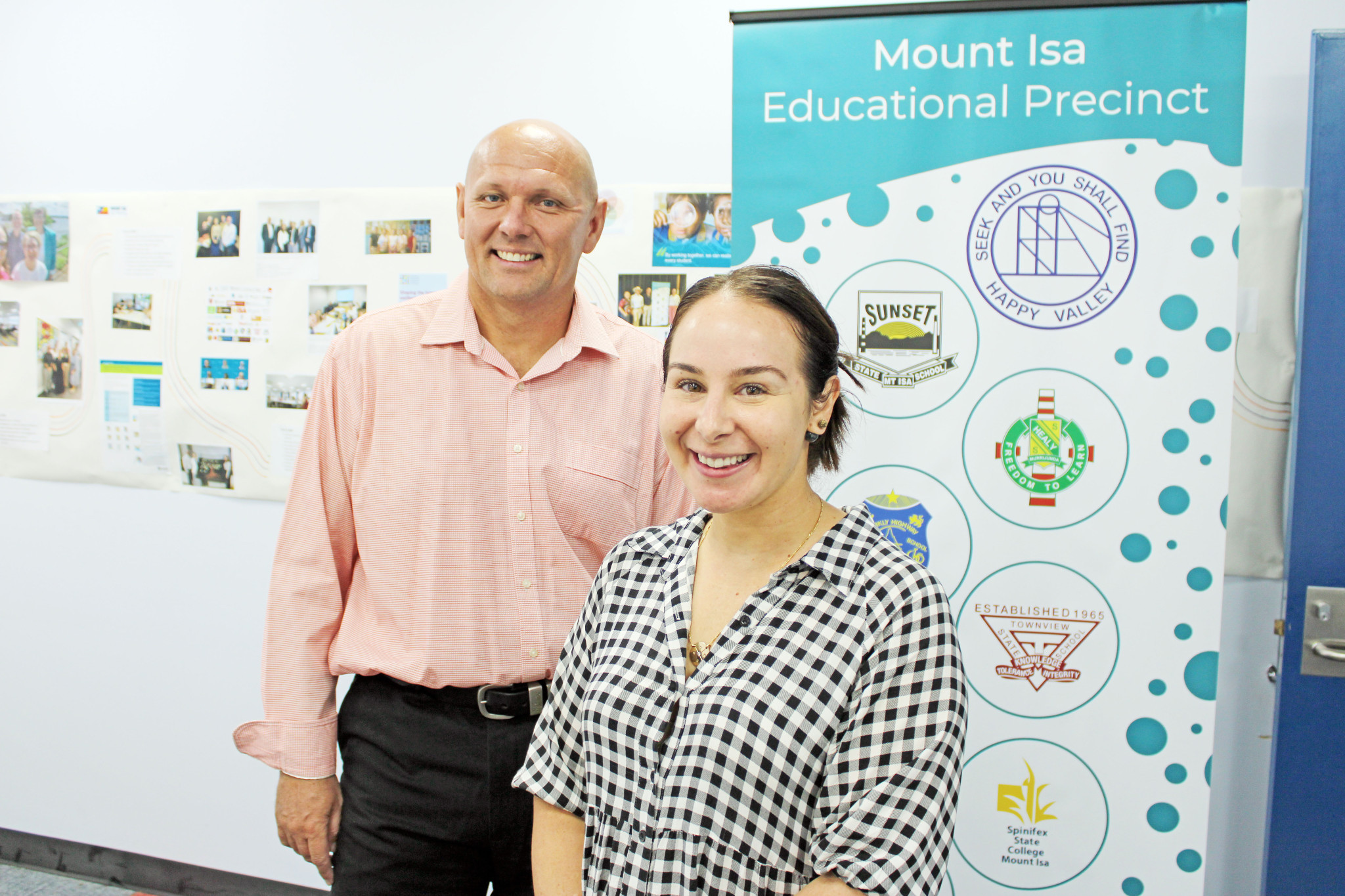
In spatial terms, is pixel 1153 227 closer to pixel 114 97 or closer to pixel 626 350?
pixel 626 350

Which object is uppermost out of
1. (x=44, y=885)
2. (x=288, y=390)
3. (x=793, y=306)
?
(x=793, y=306)

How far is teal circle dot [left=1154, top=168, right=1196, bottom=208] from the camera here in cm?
155

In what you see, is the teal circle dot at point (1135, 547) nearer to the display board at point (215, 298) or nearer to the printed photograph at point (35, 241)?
the display board at point (215, 298)

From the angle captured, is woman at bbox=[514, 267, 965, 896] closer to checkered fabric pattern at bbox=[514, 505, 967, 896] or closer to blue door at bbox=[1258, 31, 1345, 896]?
checkered fabric pattern at bbox=[514, 505, 967, 896]

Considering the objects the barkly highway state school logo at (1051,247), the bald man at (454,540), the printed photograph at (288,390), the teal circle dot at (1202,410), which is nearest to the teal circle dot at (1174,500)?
the teal circle dot at (1202,410)

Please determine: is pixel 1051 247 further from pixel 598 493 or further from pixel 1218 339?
pixel 598 493

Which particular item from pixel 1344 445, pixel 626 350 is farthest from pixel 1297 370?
pixel 626 350

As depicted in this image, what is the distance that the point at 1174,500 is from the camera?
62.9 inches

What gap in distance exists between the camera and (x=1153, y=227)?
157 centimetres

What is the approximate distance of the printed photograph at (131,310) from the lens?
266 centimetres

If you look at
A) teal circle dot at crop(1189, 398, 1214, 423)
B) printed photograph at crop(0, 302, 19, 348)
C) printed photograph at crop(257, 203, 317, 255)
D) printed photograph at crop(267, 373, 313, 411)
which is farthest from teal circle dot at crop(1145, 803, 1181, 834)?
printed photograph at crop(0, 302, 19, 348)

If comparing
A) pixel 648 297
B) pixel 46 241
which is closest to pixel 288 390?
pixel 46 241

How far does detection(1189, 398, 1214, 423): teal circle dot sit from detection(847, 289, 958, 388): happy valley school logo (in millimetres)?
429

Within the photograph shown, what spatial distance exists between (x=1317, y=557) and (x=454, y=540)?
188 cm
